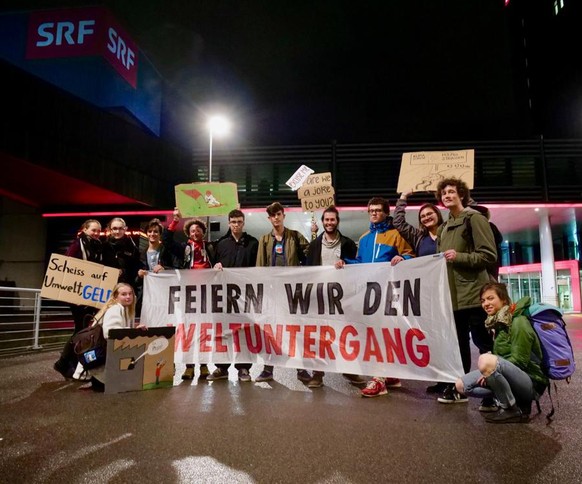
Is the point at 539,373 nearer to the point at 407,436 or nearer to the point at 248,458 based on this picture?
the point at 407,436

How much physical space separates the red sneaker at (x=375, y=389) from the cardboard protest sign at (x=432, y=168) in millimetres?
2793

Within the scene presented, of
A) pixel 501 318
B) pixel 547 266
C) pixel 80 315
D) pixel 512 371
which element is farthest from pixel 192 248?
pixel 547 266

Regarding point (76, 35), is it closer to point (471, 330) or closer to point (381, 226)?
point (381, 226)

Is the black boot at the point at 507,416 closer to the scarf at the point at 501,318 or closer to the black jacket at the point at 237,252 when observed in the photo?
the scarf at the point at 501,318

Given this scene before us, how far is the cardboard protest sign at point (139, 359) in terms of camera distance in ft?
14.9

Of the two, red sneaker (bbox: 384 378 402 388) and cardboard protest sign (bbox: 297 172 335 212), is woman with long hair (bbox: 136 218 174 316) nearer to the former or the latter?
cardboard protest sign (bbox: 297 172 335 212)

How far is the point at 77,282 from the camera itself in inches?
225

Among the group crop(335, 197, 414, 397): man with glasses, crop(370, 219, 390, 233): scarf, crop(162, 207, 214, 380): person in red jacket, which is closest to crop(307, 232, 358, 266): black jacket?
crop(335, 197, 414, 397): man with glasses

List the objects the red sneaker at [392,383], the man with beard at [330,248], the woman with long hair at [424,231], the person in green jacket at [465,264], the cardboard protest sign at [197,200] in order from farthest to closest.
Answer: the cardboard protest sign at [197,200], the man with beard at [330,248], the red sneaker at [392,383], the woman with long hair at [424,231], the person in green jacket at [465,264]

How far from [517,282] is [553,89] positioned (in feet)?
62.4

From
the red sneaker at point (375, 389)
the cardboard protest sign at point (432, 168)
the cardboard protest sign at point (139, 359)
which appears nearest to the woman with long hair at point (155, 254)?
the cardboard protest sign at point (139, 359)

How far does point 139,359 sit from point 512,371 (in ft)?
12.3

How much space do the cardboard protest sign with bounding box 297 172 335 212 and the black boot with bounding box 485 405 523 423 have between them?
3962 millimetres

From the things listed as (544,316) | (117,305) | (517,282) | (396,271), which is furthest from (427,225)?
(517,282)
